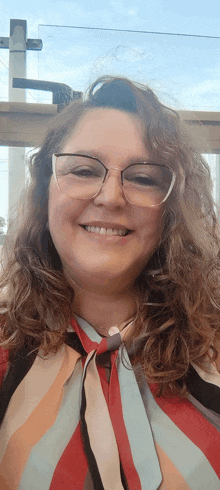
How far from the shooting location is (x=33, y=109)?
779 millimetres

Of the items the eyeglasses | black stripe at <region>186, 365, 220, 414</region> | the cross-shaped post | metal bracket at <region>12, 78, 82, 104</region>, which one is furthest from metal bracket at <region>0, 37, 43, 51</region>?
black stripe at <region>186, 365, 220, 414</region>

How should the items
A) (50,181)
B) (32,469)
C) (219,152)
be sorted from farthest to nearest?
1. (219,152)
2. (50,181)
3. (32,469)

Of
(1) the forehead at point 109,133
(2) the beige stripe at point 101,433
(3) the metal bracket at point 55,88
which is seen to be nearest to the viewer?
(2) the beige stripe at point 101,433

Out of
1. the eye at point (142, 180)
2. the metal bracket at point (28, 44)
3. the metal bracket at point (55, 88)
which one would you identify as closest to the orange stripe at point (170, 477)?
the eye at point (142, 180)

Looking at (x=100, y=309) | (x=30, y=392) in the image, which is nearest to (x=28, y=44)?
(x=100, y=309)

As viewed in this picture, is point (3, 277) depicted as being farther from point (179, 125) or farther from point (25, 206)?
point (179, 125)

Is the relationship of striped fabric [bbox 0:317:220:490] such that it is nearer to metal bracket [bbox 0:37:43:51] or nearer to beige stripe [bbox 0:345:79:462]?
beige stripe [bbox 0:345:79:462]

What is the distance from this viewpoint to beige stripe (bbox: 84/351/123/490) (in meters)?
0.52

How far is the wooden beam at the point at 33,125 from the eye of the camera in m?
0.75

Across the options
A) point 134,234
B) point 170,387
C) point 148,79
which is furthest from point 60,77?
point 170,387

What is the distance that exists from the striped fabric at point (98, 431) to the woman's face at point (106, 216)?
5.3 inches

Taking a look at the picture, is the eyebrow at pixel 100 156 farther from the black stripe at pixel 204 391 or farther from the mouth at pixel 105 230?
the black stripe at pixel 204 391

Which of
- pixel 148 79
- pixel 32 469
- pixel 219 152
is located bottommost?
pixel 32 469

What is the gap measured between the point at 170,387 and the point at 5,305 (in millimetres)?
356
